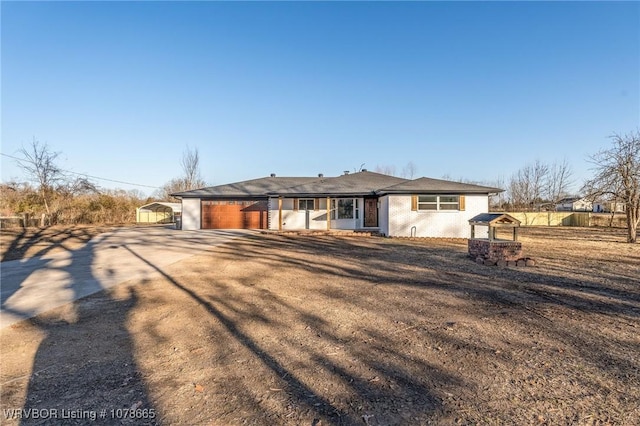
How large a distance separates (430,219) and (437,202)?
37.4 inches

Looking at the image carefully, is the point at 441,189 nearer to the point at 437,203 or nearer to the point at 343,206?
the point at 437,203

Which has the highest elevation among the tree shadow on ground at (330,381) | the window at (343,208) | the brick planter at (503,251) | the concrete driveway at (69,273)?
the window at (343,208)

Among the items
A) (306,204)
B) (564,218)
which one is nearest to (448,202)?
(306,204)

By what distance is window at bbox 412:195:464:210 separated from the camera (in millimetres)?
16844

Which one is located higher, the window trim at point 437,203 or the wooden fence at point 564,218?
the window trim at point 437,203

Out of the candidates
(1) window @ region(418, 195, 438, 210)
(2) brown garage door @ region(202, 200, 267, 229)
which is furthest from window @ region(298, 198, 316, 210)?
(1) window @ region(418, 195, 438, 210)

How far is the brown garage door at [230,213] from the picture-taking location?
75.3 ft

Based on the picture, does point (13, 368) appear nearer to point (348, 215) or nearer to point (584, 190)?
point (348, 215)

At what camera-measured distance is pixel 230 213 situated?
75.6 ft

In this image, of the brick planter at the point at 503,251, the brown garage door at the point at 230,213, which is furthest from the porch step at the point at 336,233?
the brick planter at the point at 503,251

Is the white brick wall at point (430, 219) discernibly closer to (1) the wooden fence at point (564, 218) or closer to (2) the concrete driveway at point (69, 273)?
(2) the concrete driveway at point (69, 273)

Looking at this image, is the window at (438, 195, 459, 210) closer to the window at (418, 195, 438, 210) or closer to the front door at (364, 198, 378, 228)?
the window at (418, 195, 438, 210)

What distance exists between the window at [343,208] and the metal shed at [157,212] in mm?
22348

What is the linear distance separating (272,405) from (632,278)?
8.59 metres
